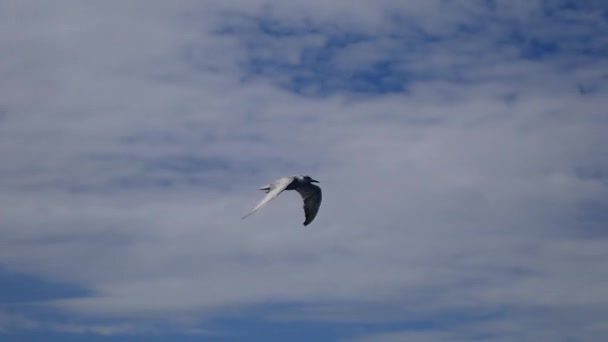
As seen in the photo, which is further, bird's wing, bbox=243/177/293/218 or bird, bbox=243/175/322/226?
bird, bbox=243/175/322/226

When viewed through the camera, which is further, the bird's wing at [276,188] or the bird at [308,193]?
the bird at [308,193]

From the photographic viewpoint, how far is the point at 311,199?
253 ft

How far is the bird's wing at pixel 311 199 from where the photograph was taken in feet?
252

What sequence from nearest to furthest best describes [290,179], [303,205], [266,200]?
[266,200]
[290,179]
[303,205]

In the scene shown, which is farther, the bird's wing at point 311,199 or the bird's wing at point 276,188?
the bird's wing at point 311,199

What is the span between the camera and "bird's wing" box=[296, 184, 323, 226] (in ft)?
252

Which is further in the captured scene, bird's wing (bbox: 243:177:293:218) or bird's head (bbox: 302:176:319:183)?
bird's head (bbox: 302:176:319:183)

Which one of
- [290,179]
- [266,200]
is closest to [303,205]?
[290,179]

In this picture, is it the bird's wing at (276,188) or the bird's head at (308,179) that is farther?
the bird's head at (308,179)

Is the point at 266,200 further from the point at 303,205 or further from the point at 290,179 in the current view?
the point at 303,205

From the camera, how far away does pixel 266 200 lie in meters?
56.8

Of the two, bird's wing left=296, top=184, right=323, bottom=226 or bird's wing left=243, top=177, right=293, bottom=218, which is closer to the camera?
bird's wing left=243, top=177, right=293, bottom=218

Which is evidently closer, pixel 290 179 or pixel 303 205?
pixel 290 179

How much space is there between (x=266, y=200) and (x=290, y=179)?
1451cm
